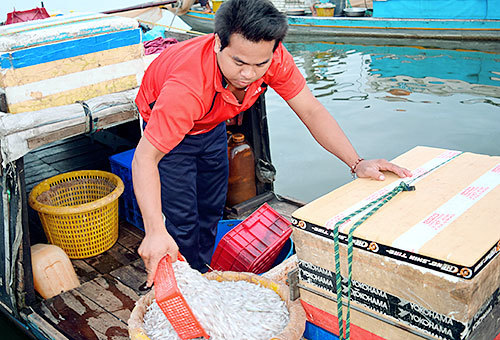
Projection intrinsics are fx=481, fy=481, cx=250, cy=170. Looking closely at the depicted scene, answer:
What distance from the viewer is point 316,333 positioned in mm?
2289

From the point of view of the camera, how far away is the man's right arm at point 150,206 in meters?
2.18

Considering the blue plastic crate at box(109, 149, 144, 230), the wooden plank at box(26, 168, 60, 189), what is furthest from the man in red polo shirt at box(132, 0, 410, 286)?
the wooden plank at box(26, 168, 60, 189)

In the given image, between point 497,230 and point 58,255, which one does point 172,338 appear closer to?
point 497,230

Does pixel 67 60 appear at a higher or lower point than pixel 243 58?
lower

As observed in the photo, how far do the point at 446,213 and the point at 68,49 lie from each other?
2773mm

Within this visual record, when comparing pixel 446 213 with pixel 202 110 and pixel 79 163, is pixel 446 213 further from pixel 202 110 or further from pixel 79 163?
pixel 79 163

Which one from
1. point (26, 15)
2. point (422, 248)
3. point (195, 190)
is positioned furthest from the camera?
point (26, 15)

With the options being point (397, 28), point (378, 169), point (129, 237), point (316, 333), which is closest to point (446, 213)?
point (378, 169)

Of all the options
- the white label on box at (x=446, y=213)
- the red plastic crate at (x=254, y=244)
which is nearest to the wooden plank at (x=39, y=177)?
the red plastic crate at (x=254, y=244)

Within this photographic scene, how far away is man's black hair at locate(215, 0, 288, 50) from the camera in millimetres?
2021

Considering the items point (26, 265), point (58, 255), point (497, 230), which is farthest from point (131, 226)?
point (497, 230)

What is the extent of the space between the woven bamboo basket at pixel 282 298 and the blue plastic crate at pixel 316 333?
0.13 meters

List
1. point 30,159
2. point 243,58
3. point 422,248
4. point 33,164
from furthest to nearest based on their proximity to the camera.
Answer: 1. point 30,159
2. point 33,164
3. point 243,58
4. point 422,248

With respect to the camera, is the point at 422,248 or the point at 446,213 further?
the point at 446,213
